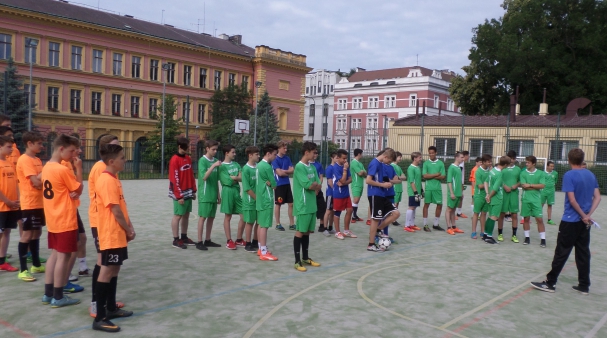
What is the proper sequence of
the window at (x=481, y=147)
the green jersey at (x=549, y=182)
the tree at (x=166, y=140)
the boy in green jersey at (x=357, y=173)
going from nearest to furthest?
the boy in green jersey at (x=357, y=173) < the green jersey at (x=549, y=182) < the tree at (x=166, y=140) < the window at (x=481, y=147)

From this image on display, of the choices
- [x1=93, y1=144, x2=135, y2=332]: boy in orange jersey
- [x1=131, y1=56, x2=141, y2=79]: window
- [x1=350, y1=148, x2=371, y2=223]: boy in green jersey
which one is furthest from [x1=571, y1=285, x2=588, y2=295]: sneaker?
[x1=131, y1=56, x2=141, y2=79]: window

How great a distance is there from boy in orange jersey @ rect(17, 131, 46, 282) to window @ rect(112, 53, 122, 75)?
Result: 42858 mm

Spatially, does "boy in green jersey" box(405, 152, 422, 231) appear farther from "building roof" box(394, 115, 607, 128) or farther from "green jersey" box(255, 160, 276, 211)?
"building roof" box(394, 115, 607, 128)

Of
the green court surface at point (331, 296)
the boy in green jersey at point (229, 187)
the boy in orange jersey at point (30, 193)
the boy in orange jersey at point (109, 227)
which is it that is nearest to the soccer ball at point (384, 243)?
the green court surface at point (331, 296)

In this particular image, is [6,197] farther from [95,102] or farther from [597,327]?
[95,102]

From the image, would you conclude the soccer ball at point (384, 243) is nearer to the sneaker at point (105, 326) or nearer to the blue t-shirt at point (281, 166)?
the blue t-shirt at point (281, 166)

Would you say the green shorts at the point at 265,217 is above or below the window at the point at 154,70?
below

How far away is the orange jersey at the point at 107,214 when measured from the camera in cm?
475

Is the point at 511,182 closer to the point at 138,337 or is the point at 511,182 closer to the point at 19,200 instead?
the point at 138,337

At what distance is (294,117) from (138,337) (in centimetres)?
5414

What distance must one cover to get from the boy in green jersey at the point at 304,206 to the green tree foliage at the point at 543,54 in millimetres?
36812

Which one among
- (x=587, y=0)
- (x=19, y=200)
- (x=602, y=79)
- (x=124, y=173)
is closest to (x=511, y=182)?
(x=19, y=200)

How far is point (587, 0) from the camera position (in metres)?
38.9

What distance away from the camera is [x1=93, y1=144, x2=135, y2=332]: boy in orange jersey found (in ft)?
15.6
